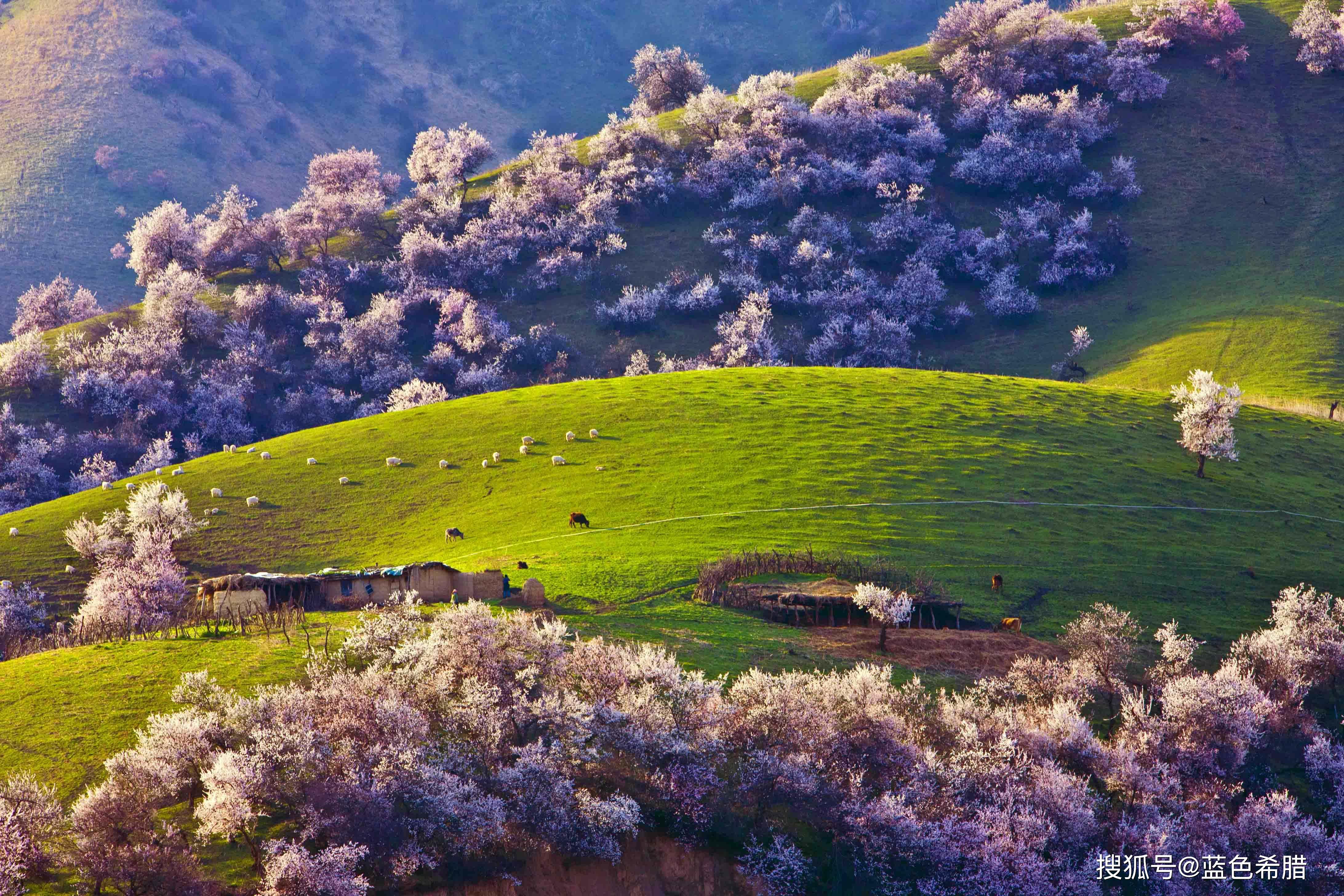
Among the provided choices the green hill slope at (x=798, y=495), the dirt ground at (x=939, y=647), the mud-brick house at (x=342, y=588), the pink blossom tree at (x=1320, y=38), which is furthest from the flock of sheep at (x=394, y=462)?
the pink blossom tree at (x=1320, y=38)

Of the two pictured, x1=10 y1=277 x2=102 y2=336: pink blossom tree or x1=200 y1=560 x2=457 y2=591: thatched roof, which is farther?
x1=10 y1=277 x2=102 y2=336: pink blossom tree

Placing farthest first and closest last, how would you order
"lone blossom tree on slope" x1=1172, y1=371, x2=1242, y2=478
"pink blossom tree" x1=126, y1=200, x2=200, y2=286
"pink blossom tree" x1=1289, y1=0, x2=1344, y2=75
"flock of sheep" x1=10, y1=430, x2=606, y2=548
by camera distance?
"pink blossom tree" x1=1289, y1=0, x2=1344, y2=75
"pink blossom tree" x1=126, y1=200, x2=200, y2=286
"lone blossom tree on slope" x1=1172, y1=371, x2=1242, y2=478
"flock of sheep" x1=10, y1=430, x2=606, y2=548

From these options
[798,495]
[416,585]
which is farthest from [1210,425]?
[416,585]

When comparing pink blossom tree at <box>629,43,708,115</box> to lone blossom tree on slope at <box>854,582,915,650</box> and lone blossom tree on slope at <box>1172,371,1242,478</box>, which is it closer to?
lone blossom tree on slope at <box>1172,371,1242,478</box>

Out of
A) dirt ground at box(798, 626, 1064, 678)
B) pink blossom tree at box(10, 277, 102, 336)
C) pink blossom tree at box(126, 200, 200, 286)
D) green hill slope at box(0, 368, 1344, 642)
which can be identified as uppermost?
pink blossom tree at box(126, 200, 200, 286)

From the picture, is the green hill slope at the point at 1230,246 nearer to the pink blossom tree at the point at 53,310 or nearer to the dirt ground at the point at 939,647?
the dirt ground at the point at 939,647

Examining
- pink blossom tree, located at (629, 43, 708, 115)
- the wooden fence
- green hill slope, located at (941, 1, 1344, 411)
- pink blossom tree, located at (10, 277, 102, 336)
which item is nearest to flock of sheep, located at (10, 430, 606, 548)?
the wooden fence

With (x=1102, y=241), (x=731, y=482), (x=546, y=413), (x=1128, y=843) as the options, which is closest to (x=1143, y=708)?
(x=1128, y=843)
